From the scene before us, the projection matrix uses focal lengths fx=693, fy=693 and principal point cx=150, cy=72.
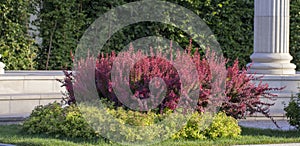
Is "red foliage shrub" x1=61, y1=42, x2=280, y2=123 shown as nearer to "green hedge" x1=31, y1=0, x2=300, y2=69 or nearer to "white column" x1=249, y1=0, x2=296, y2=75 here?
"white column" x1=249, y1=0, x2=296, y2=75

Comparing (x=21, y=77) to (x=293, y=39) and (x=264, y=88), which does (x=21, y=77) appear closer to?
(x=264, y=88)

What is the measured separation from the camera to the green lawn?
998 cm

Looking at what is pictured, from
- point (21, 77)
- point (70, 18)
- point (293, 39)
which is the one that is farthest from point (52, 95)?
point (293, 39)

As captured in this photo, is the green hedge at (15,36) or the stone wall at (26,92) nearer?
the stone wall at (26,92)

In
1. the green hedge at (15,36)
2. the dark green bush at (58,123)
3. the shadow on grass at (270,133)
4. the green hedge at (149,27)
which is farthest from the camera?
the green hedge at (149,27)

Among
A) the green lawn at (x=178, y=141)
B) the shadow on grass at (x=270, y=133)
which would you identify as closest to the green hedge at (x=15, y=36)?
the green lawn at (x=178, y=141)

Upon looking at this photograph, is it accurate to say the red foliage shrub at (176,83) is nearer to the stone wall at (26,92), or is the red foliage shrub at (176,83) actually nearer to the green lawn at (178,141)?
the green lawn at (178,141)

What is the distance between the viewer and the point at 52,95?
49.5 ft

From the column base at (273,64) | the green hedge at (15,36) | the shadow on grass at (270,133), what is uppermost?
the green hedge at (15,36)

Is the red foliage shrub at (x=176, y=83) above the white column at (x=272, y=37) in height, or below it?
below

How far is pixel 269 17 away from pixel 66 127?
793 cm

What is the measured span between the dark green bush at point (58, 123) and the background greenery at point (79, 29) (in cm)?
830

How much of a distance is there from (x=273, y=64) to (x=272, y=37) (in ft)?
2.28

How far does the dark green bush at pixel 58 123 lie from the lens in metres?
10.5
